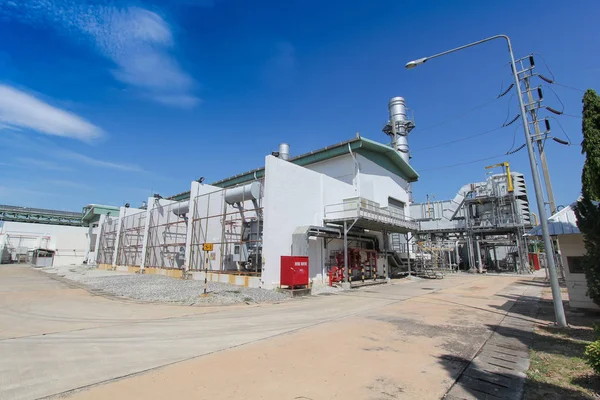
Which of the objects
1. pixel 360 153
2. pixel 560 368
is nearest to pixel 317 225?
pixel 360 153

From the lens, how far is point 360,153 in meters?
24.8

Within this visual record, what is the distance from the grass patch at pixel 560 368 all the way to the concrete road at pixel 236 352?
3.34 ft

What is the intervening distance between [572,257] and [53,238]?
6943 centimetres

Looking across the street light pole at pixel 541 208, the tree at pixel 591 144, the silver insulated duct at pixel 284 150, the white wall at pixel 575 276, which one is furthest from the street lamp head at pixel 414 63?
the silver insulated duct at pixel 284 150

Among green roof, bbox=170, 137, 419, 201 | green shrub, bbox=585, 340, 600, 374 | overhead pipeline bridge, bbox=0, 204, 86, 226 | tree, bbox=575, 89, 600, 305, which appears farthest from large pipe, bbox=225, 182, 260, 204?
overhead pipeline bridge, bbox=0, 204, 86, 226

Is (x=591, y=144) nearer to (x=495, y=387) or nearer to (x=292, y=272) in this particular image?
(x=495, y=387)

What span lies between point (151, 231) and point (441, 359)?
101 ft

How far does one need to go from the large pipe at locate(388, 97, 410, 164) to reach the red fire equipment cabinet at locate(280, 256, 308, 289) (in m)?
23.9

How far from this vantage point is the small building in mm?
9352

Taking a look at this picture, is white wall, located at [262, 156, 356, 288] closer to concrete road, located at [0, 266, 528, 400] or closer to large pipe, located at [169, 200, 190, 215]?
concrete road, located at [0, 266, 528, 400]

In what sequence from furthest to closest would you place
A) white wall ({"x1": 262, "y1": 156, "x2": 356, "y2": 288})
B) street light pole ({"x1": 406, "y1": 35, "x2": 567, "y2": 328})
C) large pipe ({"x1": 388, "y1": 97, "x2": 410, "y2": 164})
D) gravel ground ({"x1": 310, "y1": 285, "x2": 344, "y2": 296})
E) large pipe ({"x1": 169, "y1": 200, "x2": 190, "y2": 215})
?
large pipe ({"x1": 388, "y1": 97, "x2": 410, "y2": 164})
large pipe ({"x1": 169, "y1": 200, "x2": 190, "y2": 215})
white wall ({"x1": 262, "y1": 156, "x2": 356, "y2": 288})
gravel ground ({"x1": 310, "y1": 285, "x2": 344, "y2": 296})
street light pole ({"x1": 406, "y1": 35, "x2": 567, "y2": 328})

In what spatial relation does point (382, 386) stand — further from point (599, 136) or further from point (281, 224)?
point (281, 224)

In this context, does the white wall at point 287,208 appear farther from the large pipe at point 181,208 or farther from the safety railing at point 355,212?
the large pipe at point 181,208

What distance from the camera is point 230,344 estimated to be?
20.1 feet
